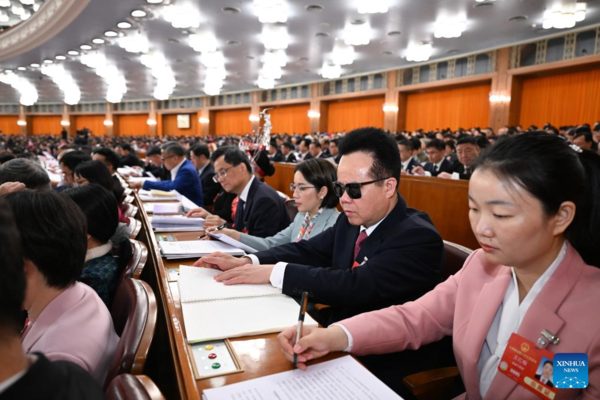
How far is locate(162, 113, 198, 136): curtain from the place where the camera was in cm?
2459

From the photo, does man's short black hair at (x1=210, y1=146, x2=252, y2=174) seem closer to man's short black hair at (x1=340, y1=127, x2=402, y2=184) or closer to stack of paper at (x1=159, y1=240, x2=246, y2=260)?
stack of paper at (x1=159, y1=240, x2=246, y2=260)

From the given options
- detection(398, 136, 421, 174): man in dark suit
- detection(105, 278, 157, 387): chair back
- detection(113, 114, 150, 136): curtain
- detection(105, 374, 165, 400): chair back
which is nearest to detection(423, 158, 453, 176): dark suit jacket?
detection(398, 136, 421, 174): man in dark suit

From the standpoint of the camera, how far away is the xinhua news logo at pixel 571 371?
902 millimetres

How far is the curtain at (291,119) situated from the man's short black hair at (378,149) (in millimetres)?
17213

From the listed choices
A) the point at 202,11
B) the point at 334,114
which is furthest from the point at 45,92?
the point at 202,11

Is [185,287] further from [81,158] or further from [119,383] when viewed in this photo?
[81,158]

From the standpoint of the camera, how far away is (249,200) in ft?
10.0

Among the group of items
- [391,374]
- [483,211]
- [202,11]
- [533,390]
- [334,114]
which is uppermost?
[202,11]

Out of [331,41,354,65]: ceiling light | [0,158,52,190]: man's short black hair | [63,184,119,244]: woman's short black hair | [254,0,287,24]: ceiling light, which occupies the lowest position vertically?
[63,184,119,244]: woman's short black hair

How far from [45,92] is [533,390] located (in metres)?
25.9

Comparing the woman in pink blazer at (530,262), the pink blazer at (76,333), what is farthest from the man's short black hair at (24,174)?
the woman in pink blazer at (530,262)

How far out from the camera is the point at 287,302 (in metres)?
1.37

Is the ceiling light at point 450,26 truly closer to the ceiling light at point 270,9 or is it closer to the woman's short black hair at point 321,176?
A: the ceiling light at point 270,9

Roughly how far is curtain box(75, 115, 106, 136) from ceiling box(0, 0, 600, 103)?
46.0ft
